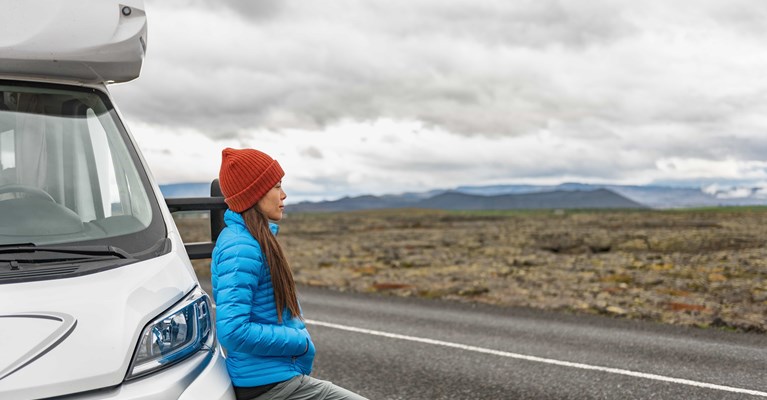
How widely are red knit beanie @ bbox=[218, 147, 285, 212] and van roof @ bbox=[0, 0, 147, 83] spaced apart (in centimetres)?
81

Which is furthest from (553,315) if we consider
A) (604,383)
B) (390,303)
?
(604,383)

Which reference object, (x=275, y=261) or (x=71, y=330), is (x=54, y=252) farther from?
(x=275, y=261)

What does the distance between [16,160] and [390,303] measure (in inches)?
329

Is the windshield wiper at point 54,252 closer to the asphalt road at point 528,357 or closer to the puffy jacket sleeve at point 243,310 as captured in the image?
the puffy jacket sleeve at point 243,310

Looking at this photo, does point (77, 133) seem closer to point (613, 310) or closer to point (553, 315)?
point (553, 315)

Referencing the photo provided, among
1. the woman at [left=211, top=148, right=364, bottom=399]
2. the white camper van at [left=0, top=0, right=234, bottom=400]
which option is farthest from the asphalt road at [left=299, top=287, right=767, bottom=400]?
the white camper van at [left=0, top=0, right=234, bottom=400]

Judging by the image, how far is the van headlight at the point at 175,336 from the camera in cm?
228

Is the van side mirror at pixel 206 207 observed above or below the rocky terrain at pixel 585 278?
above

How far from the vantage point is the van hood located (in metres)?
2.02

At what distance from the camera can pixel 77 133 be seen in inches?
125

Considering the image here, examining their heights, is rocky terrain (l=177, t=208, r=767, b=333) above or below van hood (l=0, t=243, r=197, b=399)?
below

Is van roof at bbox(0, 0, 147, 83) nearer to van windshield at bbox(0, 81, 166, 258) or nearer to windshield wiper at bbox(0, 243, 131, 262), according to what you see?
van windshield at bbox(0, 81, 166, 258)

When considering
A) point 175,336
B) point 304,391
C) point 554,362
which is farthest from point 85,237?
point 554,362

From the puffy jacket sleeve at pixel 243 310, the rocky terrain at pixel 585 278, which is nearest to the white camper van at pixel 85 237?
the puffy jacket sleeve at pixel 243 310
